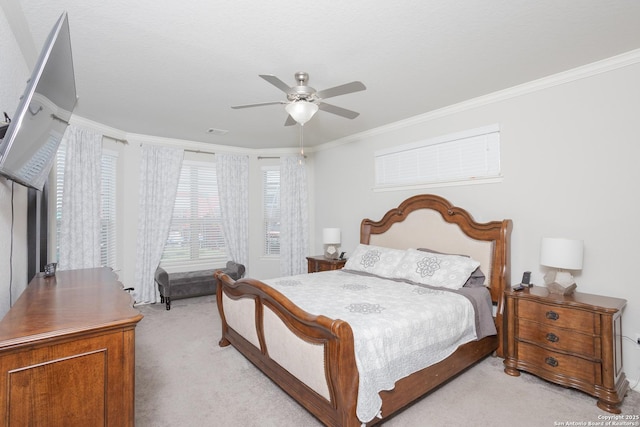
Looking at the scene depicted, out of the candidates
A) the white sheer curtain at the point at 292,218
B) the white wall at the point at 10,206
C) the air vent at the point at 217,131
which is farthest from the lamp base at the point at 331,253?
the white wall at the point at 10,206

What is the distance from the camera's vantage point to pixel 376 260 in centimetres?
361

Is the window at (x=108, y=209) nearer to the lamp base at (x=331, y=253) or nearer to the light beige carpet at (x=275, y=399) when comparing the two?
the light beige carpet at (x=275, y=399)

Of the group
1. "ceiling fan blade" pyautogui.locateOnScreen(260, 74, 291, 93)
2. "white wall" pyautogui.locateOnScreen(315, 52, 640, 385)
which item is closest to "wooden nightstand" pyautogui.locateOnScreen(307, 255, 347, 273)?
"white wall" pyautogui.locateOnScreen(315, 52, 640, 385)

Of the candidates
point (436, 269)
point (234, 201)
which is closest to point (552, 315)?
point (436, 269)

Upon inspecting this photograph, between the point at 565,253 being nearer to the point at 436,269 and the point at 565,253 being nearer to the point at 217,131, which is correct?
the point at 436,269

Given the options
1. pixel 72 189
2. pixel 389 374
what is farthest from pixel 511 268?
pixel 72 189

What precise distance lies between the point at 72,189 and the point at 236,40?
3.03 m

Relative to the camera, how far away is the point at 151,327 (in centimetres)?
371

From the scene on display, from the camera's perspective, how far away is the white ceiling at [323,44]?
186cm

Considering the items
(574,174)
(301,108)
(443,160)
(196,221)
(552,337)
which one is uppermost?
(301,108)

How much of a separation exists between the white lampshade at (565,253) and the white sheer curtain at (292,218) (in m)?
3.75

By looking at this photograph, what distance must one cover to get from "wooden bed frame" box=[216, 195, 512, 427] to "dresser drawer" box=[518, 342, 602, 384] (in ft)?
0.95

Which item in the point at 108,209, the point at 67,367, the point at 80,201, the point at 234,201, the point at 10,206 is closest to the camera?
the point at 67,367

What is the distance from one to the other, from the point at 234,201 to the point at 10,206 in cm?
358
